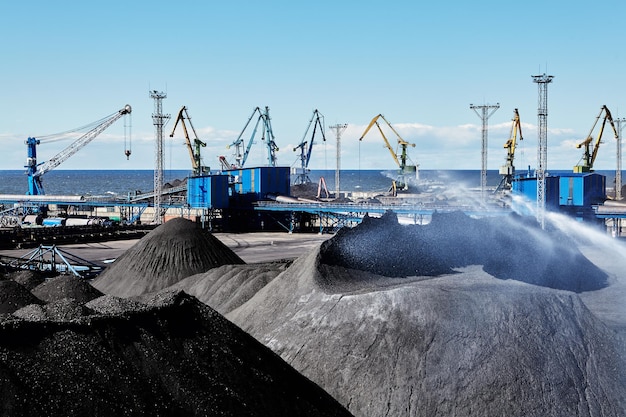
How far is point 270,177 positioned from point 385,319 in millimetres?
68277

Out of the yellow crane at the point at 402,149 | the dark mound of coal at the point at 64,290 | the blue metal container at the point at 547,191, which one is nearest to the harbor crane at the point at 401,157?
the yellow crane at the point at 402,149

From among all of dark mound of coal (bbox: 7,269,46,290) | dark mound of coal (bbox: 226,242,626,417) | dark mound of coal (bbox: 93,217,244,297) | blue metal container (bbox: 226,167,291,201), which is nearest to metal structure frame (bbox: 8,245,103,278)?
dark mound of coal (bbox: 93,217,244,297)

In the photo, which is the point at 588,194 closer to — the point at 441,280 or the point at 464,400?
the point at 441,280

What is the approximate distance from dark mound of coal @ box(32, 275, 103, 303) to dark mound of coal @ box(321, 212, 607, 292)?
9.74m

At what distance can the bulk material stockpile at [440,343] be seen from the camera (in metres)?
20.0

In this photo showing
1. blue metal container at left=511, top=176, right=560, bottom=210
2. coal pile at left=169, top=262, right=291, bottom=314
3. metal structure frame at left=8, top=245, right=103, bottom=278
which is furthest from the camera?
blue metal container at left=511, top=176, right=560, bottom=210

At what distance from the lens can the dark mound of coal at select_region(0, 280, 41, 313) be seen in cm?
2638

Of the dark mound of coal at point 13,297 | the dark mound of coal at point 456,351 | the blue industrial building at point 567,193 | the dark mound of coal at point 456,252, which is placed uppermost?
the blue industrial building at point 567,193

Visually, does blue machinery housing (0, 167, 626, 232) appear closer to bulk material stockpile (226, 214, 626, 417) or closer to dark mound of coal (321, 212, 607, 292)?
dark mound of coal (321, 212, 607, 292)

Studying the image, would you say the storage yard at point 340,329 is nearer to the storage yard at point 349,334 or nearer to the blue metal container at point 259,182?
the storage yard at point 349,334

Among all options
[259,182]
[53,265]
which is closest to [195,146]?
[259,182]

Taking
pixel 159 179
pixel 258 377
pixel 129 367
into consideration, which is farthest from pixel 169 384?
pixel 159 179

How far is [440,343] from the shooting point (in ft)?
71.7

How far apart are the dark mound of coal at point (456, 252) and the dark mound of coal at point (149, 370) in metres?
14.1
